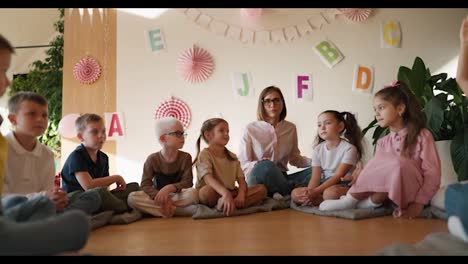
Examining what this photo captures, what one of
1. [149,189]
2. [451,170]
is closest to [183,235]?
[149,189]

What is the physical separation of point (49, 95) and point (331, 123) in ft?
7.82

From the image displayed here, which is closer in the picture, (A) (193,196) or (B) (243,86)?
(A) (193,196)

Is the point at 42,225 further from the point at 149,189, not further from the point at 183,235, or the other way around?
the point at 149,189

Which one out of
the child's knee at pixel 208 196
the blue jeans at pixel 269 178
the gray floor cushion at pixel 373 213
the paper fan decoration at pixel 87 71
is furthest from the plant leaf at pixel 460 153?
the paper fan decoration at pixel 87 71

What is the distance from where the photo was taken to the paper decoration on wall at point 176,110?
2943 mm

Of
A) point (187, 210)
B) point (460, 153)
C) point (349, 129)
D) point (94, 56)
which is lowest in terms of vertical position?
point (187, 210)

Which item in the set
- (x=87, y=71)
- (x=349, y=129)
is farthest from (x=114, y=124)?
(x=349, y=129)

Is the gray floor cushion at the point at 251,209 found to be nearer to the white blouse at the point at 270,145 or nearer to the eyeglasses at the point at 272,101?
the white blouse at the point at 270,145

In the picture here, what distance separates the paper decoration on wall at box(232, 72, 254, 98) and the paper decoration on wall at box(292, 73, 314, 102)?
0.33 meters

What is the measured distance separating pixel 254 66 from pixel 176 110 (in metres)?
0.67

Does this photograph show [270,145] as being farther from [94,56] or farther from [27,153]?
[94,56]

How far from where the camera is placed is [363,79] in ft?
9.37

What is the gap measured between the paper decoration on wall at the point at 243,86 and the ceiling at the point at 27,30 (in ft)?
6.05
